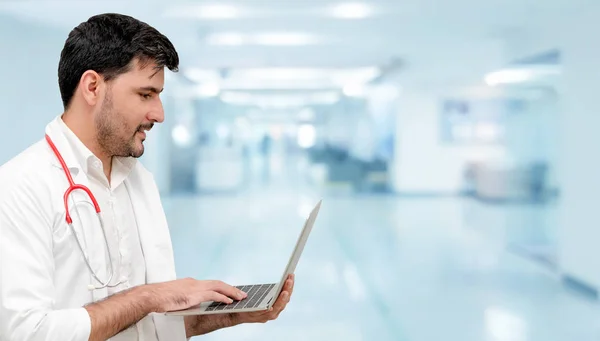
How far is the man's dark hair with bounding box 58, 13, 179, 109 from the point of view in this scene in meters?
1.32

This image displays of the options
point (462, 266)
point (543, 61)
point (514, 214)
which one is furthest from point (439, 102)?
point (462, 266)

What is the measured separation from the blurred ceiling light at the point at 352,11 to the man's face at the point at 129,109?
5.09m

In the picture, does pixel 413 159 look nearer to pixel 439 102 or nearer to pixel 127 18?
pixel 439 102

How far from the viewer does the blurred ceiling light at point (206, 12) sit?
20.9 feet

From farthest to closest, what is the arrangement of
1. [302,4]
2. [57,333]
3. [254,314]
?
[302,4] < [254,314] < [57,333]

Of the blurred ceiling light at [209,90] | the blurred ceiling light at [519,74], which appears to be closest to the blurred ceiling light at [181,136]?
the blurred ceiling light at [209,90]

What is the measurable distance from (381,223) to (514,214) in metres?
2.80

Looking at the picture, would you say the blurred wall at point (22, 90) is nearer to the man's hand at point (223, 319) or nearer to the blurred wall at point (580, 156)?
the blurred wall at point (580, 156)

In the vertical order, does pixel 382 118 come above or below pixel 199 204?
above

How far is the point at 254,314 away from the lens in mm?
1555

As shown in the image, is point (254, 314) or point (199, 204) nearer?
point (254, 314)

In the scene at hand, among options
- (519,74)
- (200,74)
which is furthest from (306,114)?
(519,74)

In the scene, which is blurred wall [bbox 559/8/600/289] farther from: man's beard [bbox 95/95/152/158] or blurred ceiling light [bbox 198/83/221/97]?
blurred ceiling light [bbox 198/83/221/97]

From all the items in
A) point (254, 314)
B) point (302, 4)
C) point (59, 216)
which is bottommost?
point (254, 314)
